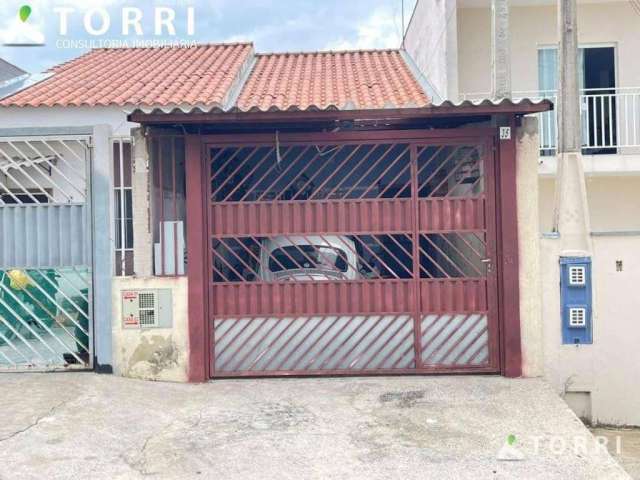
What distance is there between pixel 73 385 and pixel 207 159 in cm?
266

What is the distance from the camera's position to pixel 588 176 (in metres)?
10.6

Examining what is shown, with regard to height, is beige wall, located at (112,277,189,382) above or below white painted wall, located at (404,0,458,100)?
below

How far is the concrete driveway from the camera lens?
4158 mm

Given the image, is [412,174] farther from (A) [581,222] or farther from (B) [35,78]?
(B) [35,78]

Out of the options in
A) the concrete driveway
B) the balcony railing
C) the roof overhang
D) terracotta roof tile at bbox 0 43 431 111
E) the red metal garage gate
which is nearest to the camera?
the concrete driveway

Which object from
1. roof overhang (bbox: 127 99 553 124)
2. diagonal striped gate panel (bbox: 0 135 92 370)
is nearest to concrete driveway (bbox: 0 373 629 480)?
diagonal striped gate panel (bbox: 0 135 92 370)

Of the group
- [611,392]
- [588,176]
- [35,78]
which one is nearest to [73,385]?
[611,392]

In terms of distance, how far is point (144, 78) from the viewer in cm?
1106

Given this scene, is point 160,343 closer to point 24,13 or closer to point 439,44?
point 24,13

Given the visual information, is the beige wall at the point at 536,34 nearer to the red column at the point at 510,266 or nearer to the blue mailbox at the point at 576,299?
the red column at the point at 510,266

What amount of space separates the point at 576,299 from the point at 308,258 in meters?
2.85

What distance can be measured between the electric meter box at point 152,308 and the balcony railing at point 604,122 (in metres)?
6.90

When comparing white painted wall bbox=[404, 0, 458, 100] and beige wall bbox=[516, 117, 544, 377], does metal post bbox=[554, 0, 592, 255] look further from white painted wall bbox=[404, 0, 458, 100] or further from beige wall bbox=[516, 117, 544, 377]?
white painted wall bbox=[404, 0, 458, 100]

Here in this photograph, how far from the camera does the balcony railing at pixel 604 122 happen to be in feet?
34.2
